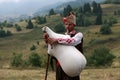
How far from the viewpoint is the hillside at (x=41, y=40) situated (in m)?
73.0

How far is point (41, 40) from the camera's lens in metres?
93.6

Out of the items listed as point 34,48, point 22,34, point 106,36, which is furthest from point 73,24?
point 22,34

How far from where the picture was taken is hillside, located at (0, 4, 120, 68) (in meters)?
73.0

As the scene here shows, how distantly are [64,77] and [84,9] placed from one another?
106391mm

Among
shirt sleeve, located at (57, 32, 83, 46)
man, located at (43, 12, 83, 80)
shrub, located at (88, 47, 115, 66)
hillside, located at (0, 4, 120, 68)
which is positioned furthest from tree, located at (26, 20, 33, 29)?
shirt sleeve, located at (57, 32, 83, 46)

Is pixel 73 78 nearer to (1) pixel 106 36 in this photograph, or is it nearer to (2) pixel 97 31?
(1) pixel 106 36

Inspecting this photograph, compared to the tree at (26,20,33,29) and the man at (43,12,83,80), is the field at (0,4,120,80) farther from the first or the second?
the man at (43,12,83,80)

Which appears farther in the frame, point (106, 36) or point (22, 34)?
point (22, 34)

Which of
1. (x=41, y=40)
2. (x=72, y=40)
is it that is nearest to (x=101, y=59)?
(x=72, y=40)

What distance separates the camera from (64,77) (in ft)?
24.1

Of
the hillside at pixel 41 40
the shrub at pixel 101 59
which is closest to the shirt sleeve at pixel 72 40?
the shrub at pixel 101 59

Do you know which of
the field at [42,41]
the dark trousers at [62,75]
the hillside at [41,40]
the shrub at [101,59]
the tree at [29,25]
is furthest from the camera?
the tree at [29,25]

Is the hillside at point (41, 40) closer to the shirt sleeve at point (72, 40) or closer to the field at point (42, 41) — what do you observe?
A: the field at point (42, 41)

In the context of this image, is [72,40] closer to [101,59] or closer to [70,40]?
[70,40]
